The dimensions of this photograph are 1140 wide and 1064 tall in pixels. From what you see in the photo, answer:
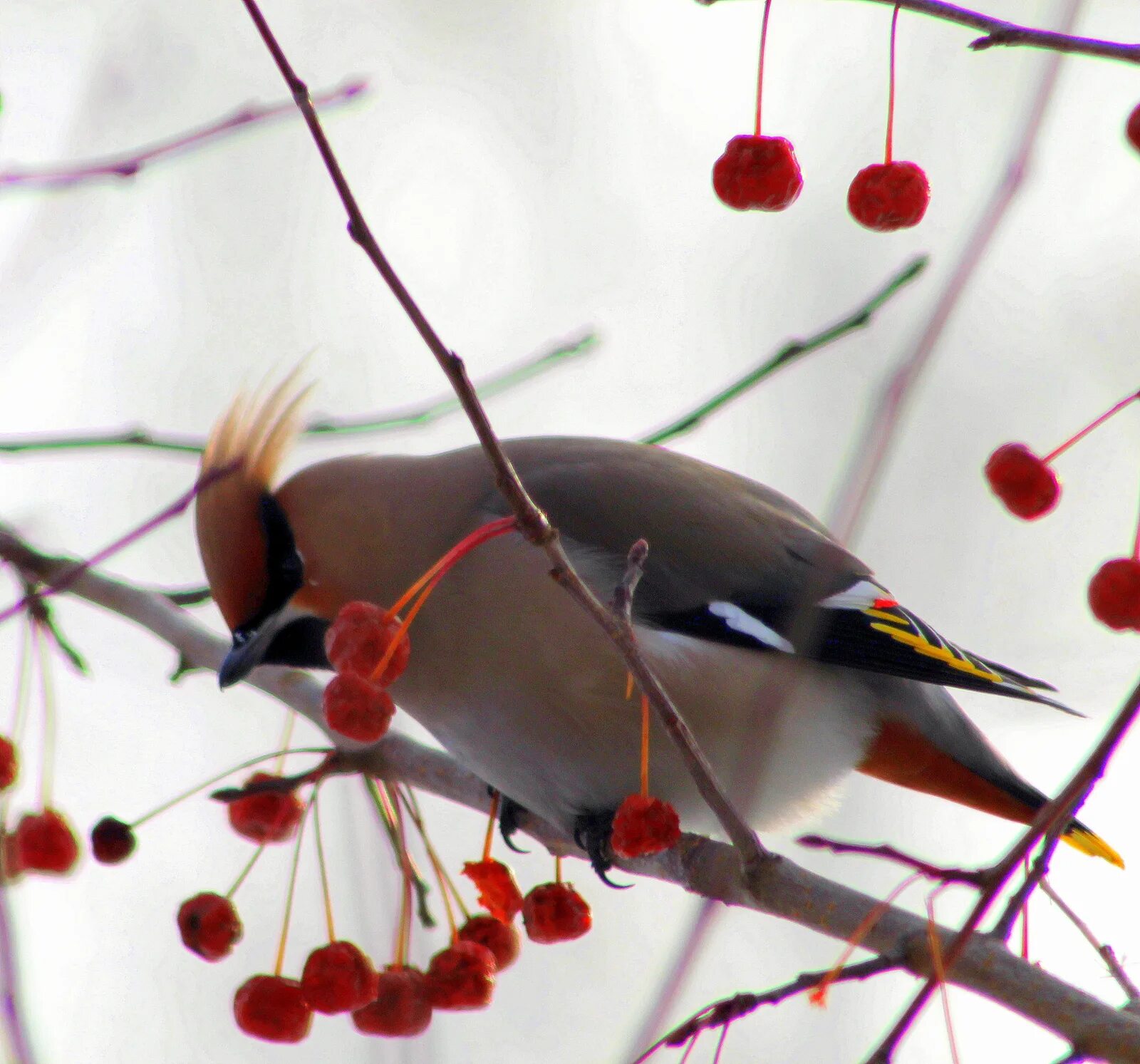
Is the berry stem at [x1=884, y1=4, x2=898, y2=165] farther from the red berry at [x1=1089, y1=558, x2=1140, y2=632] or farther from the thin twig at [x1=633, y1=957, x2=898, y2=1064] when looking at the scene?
the thin twig at [x1=633, y1=957, x2=898, y2=1064]

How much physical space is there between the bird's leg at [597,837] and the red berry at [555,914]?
0.87 ft

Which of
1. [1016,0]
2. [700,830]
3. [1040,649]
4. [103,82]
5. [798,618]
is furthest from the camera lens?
[1040,649]

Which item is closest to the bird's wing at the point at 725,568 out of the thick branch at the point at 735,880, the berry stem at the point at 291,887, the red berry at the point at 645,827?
the thick branch at the point at 735,880

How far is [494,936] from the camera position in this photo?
258 cm

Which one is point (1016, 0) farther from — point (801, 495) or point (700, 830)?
point (700, 830)

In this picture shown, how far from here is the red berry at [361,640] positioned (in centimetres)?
189

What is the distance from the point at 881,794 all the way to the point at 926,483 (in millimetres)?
1191

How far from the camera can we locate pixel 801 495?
5.36 metres

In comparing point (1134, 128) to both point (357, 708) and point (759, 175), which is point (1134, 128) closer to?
point (759, 175)

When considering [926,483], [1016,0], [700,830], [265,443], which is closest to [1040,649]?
[926,483]

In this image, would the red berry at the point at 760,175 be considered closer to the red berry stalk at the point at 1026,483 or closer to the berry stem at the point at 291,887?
the red berry stalk at the point at 1026,483

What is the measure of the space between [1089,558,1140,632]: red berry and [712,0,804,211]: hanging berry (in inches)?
26.1

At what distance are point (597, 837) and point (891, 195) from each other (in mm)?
1260

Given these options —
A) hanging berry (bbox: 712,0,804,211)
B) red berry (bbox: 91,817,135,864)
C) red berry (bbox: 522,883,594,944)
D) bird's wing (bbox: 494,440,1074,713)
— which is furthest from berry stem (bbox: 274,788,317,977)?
hanging berry (bbox: 712,0,804,211)
